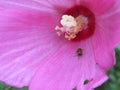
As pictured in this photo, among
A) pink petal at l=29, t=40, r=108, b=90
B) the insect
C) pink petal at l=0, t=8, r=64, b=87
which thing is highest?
pink petal at l=0, t=8, r=64, b=87

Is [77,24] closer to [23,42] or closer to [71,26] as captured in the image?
[71,26]

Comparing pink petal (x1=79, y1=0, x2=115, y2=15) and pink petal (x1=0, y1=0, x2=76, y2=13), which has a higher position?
pink petal (x1=0, y1=0, x2=76, y2=13)

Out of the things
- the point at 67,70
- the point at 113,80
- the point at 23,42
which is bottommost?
the point at 113,80

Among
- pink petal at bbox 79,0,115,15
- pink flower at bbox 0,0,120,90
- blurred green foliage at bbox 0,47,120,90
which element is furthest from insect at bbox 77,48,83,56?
blurred green foliage at bbox 0,47,120,90

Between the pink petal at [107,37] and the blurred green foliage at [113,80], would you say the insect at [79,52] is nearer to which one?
the pink petal at [107,37]

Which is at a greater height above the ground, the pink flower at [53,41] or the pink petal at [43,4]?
the pink petal at [43,4]

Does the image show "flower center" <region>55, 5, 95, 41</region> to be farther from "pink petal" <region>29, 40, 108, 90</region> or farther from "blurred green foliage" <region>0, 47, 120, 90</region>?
"blurred green foliage" <region>0, 47, 120, 90</region>

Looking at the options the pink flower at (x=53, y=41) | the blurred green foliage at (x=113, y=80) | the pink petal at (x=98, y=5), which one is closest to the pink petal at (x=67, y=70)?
the pink flower at (x=53, y=41)

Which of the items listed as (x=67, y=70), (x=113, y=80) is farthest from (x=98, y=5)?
(x=113, y=80)
